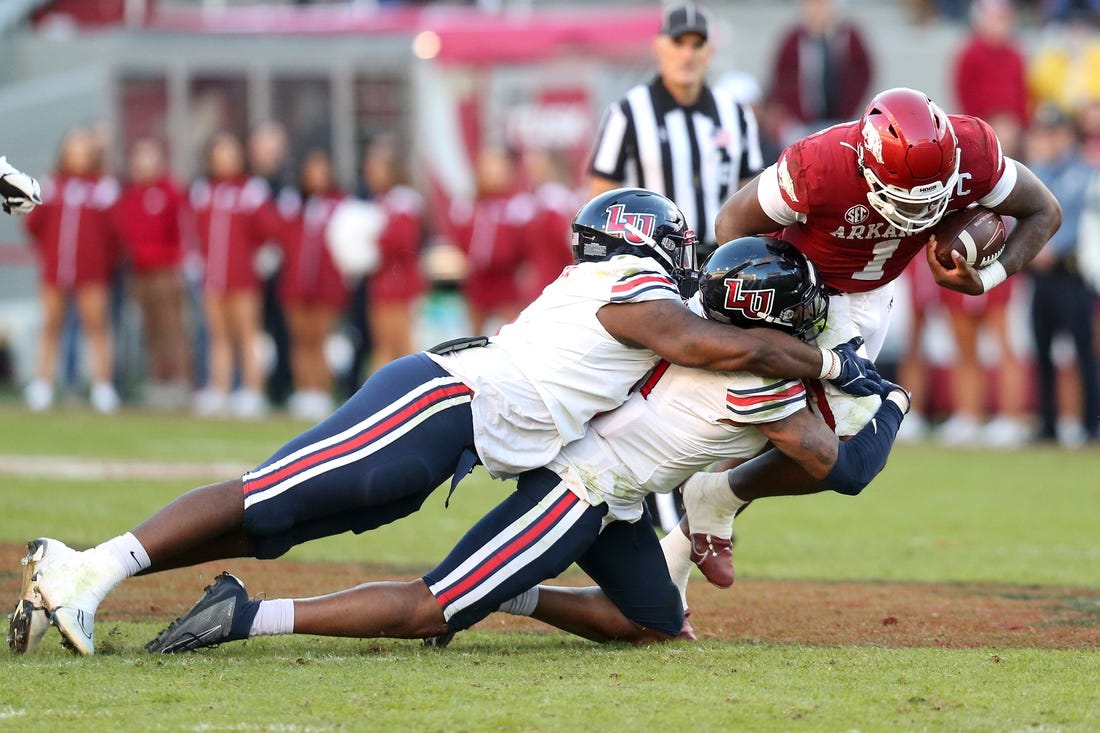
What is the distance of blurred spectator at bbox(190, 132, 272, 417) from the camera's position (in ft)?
43.7

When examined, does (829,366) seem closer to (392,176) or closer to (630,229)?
(630,229)

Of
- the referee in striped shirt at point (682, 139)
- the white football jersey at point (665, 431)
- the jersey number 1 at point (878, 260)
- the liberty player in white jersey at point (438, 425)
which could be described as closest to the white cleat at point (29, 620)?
the liberty player in white jersey at point (438, 425)

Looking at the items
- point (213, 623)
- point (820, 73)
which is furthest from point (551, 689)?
point (820, 73)

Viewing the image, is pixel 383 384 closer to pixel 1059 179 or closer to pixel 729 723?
pixel 729 723

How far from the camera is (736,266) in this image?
4.70 m

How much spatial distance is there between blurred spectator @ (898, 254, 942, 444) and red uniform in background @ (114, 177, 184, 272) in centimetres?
599

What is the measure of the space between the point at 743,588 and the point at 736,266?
1.90 metres

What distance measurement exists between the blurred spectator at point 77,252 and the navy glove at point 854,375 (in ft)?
31.4

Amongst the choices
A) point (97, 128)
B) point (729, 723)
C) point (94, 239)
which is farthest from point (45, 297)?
point (729, 723)

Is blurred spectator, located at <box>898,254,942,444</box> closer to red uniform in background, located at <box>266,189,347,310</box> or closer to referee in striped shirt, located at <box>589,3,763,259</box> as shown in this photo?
red uniform in background, located at <box>266,189,347,310</box>

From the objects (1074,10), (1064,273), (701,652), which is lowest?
(701,652)

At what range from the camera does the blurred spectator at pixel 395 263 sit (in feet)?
43.4

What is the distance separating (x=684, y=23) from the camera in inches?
273

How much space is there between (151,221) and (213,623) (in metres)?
9.59
